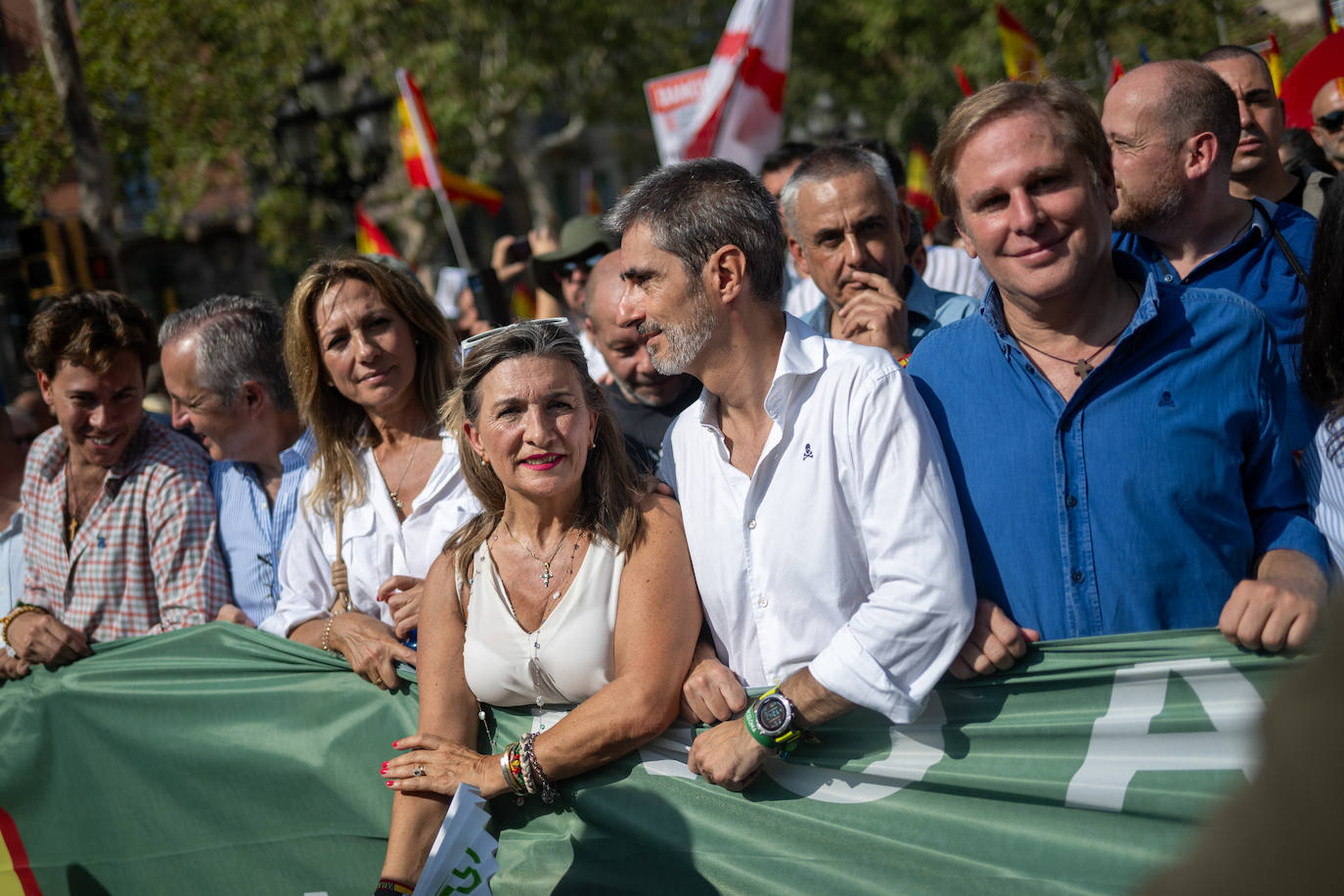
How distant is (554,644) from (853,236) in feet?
6.57

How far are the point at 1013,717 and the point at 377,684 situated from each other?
6.32 ft

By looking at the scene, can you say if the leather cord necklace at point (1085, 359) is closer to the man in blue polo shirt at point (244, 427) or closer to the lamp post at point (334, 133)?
the man in blue polo shirt at point (244, 427)

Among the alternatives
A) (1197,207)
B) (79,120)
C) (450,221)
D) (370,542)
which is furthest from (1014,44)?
(79,120)

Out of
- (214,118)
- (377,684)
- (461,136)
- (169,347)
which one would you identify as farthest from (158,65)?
(377,684)

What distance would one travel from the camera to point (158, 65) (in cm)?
2467

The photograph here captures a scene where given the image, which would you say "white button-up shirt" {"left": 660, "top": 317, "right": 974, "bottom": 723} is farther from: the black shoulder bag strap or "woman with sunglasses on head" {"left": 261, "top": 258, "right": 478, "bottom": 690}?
the black shoulder bag strap

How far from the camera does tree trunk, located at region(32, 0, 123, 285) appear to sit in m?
10.2

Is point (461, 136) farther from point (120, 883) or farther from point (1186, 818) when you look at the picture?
point (1186, 818)

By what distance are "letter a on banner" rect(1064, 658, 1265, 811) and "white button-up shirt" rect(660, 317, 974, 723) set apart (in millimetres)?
356

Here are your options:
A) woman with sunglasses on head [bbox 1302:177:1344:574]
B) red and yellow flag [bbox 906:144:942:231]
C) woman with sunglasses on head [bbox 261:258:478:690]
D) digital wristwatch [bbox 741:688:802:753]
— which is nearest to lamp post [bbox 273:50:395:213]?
red and yellow flag [bbox 906:144:942:231]

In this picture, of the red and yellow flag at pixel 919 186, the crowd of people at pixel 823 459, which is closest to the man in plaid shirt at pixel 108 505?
the crowd of people at pixel 823 459

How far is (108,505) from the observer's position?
454 centimetres

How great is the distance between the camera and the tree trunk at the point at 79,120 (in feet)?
33.4

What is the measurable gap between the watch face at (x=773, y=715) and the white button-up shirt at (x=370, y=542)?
1.34m
